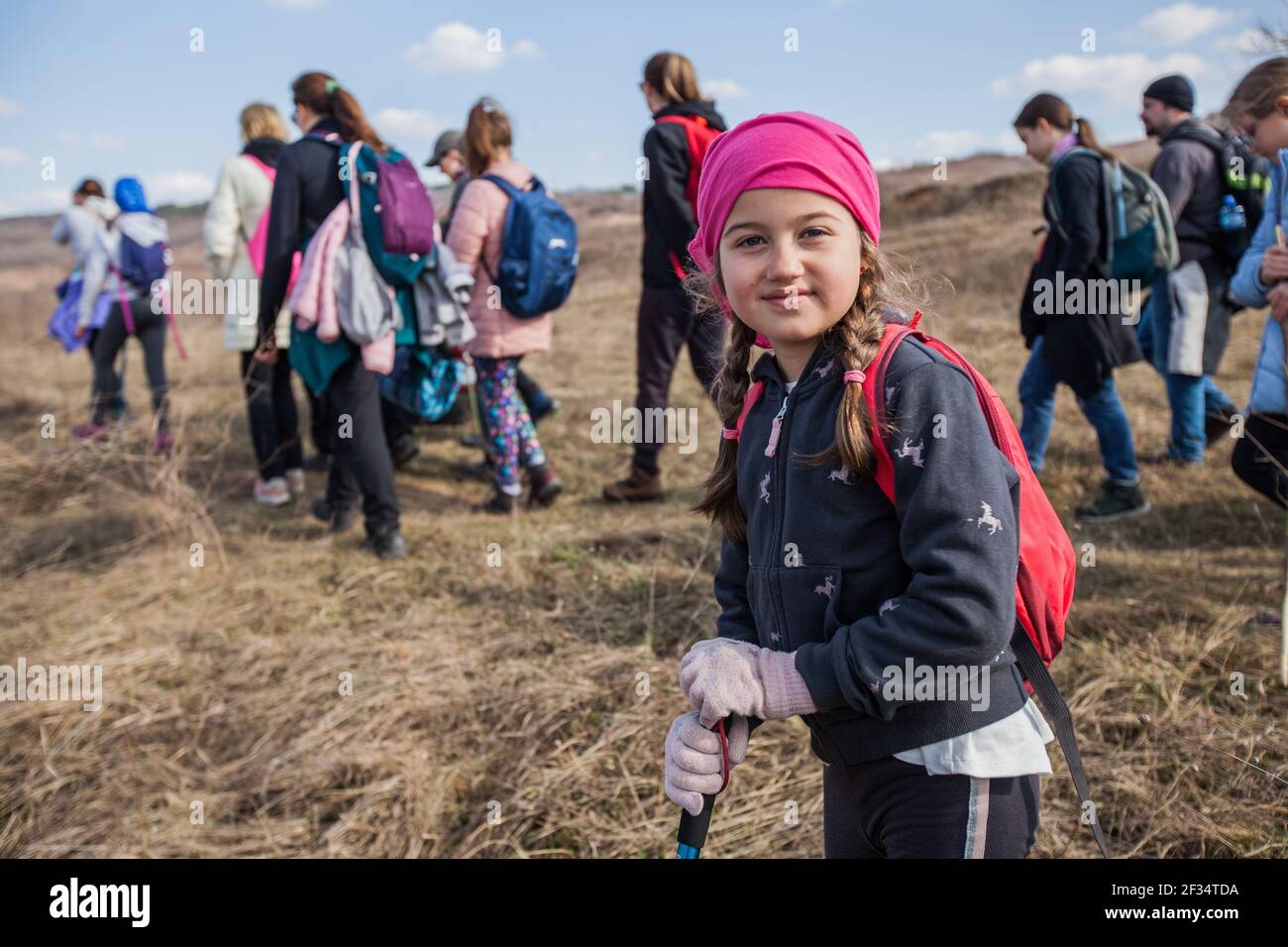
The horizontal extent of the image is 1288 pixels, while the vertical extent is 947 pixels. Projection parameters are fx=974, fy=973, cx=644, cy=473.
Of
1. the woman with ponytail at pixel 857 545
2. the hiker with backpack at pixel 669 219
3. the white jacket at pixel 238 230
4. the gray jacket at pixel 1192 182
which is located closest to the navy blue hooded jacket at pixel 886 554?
the woman with ponytail at pixel 857 545

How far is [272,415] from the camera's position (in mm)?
5344

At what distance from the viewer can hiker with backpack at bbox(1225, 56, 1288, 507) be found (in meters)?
2.83

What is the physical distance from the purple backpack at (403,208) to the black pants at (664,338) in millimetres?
1079

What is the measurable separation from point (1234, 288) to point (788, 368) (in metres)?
2.43

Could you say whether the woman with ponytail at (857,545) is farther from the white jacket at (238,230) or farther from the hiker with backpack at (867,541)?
the white jacket at (238,230)

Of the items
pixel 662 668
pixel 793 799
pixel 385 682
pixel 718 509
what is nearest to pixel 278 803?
pixel 385 682

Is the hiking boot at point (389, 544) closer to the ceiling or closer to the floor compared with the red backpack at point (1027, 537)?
closer to the floor

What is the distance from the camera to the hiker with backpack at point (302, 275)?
4121 mm

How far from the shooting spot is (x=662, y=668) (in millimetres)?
3234

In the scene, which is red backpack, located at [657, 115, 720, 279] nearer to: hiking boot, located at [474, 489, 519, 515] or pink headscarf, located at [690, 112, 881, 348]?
hiking boot, located at [474, 489, 519, 515]

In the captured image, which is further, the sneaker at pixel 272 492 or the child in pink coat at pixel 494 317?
the sneaker at pixel 272 492

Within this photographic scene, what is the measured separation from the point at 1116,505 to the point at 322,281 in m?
3.72

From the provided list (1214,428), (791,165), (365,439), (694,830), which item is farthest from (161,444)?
(1214,428)

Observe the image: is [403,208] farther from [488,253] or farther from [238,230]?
[238,230]
